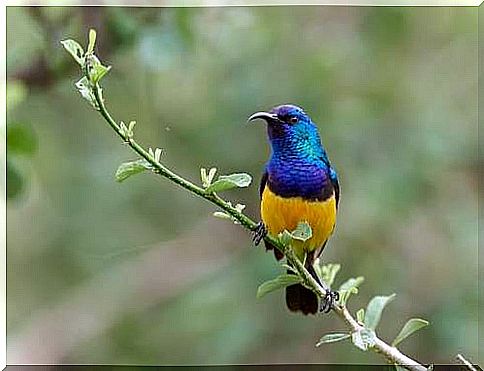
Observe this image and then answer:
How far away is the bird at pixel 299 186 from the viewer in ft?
2.33

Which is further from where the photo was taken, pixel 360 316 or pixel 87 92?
pixel 360 316

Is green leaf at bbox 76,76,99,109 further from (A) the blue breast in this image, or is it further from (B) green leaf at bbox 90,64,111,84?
(A) the blue breast

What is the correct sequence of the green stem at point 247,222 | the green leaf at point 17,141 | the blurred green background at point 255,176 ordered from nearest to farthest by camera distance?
the green stem at point 247,222
the green leaf at point 17,141
the blurred green background at point 255,176

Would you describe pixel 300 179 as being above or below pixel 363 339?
above

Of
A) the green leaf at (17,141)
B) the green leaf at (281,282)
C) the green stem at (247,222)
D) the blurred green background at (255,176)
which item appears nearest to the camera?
the green stem at (247,222)

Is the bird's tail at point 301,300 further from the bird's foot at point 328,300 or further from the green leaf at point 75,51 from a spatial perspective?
the green leaf at point 75,51

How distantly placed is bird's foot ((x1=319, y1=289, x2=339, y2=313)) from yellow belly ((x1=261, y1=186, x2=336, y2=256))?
4 centimetres

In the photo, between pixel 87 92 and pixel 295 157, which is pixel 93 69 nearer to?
pixel 87 92

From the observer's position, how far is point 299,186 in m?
0.75

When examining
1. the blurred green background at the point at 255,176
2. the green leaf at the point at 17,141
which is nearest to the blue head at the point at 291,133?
the green leaf at the point at 17,141

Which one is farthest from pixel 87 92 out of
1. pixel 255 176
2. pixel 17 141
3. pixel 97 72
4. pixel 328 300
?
pixel 255 176

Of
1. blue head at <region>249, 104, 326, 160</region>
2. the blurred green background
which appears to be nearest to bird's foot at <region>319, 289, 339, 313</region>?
blue head at <region>249, 104, 326, 160</region>

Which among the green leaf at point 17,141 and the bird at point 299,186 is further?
the green leaf at point 17,141

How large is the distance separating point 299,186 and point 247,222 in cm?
15
